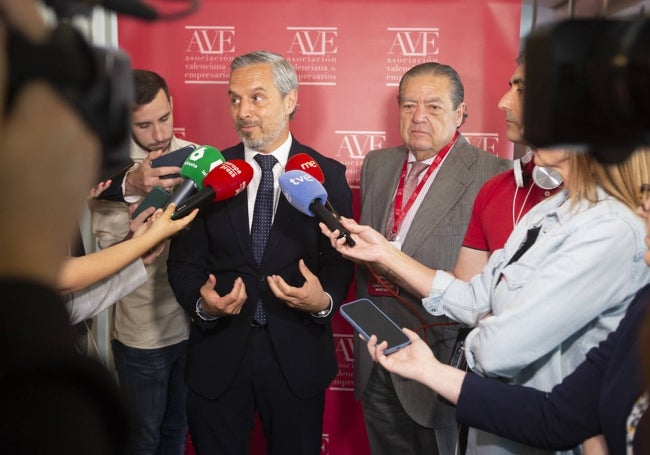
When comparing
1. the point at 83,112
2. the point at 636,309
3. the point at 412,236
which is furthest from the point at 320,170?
the point at 83,112

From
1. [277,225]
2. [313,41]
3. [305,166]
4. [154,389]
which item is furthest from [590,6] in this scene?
[154,389]

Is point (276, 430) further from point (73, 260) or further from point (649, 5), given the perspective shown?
point (649, 5)

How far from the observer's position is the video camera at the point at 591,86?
607 mm

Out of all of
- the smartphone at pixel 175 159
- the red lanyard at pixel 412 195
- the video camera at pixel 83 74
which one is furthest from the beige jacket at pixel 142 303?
the video camera at pixel 83 74

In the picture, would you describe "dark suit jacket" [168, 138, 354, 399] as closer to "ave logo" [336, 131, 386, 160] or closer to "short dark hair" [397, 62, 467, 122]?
"short dark hair" [397, 62, 467, 122]

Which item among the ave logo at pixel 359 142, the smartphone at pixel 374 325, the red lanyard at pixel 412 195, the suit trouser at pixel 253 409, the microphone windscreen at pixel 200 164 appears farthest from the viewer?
the ave logo at pixel 359 142

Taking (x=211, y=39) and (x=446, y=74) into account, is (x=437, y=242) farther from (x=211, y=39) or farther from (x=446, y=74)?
(x=211, y=39)

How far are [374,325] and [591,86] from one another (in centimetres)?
107

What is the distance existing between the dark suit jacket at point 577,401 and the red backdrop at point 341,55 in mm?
1764

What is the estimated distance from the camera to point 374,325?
5.30ft

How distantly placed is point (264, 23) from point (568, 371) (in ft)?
6.96

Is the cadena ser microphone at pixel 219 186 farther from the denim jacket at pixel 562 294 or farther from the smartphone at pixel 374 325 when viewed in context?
the denim jacket at pixel 562 294

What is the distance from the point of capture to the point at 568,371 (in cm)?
144

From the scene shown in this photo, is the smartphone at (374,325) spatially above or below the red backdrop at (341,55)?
below
